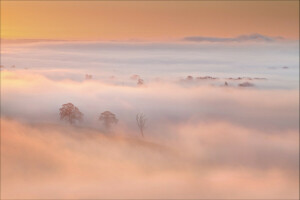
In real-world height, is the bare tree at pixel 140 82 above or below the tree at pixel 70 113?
above

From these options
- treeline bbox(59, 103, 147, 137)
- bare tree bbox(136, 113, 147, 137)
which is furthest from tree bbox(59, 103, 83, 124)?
bare tree bbox(136, 113, 147, 137)

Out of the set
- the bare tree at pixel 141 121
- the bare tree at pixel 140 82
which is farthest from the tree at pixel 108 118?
the bare tree at pixel 140 82

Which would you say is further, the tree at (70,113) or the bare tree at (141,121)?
the bare tree at (141,121)

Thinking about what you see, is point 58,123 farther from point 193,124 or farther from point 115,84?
point 193,124

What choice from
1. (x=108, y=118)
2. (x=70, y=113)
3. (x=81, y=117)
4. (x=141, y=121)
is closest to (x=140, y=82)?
(x=141, y=121)

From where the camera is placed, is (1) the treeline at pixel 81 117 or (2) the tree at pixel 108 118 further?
(2) the tree at pixel 108 118

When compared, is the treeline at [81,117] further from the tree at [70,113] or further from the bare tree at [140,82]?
the bare tree at [140,82]

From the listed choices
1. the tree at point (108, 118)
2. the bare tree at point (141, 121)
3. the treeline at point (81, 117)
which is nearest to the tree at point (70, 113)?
the treeline at point (81, 117)

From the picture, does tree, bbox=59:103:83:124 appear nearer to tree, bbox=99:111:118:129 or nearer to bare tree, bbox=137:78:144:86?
tree, bbox=99:111:118:129

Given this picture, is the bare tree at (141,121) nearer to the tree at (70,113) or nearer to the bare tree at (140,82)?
the bare tree at (140,82)
